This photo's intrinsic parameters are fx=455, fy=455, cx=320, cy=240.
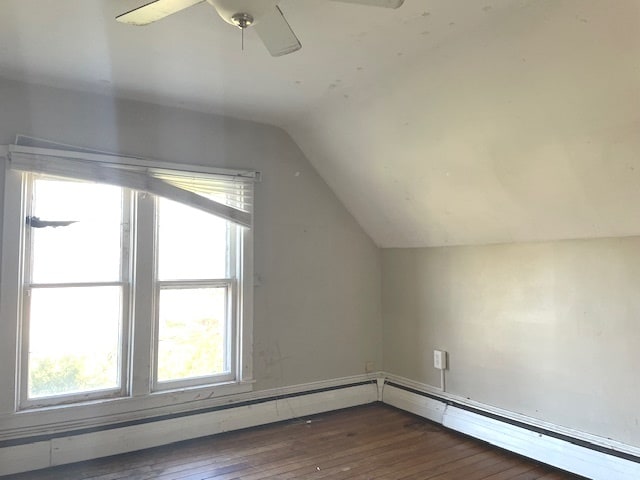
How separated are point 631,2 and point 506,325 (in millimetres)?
2017

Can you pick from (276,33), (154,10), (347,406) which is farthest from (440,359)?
(154,10)

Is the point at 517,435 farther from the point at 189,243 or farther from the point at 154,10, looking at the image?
Answer: the point at 154,10

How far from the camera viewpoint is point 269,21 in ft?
5.44

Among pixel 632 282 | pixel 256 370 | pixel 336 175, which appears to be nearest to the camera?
pixel 632 282

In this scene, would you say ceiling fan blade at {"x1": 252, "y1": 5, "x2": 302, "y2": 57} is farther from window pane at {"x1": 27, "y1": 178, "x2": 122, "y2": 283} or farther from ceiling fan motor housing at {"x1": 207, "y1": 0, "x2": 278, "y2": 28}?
window pane at {"x1": 27, "y1": 178, "x2": 122, "y2": 283}

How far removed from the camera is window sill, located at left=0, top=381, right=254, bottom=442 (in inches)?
104

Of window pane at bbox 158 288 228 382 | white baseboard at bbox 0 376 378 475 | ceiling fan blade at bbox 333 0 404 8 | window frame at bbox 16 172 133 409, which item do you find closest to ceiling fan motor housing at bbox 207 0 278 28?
ceiling fan blade at bbox 333 0 404 8

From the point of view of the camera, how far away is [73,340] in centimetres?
287

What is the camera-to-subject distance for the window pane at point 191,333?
3.15 m

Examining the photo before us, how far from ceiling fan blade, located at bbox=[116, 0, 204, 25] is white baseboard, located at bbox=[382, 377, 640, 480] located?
2.92 m

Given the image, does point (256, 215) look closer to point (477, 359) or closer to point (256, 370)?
point (256, 370)

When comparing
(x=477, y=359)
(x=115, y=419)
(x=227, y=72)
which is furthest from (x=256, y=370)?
(x=227, y=72)

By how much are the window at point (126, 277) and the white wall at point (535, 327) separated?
4.62 ft

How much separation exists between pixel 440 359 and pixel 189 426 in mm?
1889
